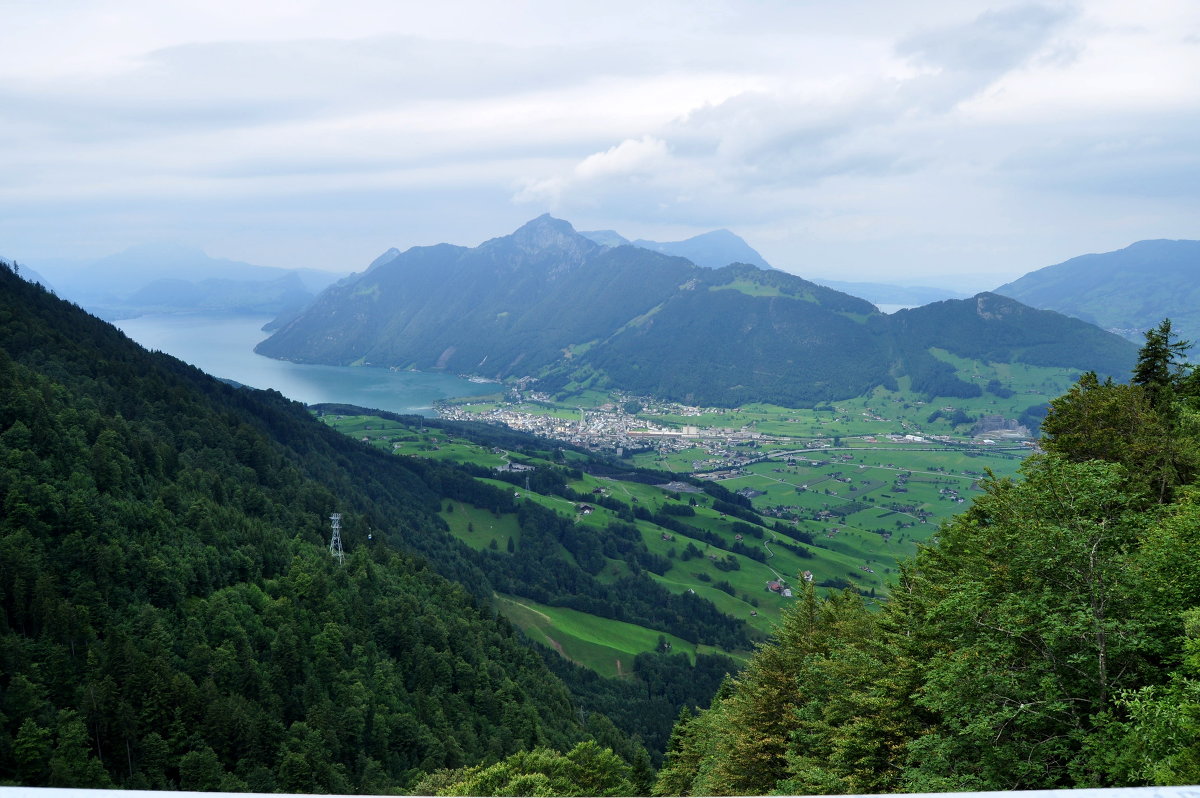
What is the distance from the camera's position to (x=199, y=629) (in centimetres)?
3912

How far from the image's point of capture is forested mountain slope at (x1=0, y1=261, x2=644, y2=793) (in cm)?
3064

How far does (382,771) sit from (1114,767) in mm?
36223

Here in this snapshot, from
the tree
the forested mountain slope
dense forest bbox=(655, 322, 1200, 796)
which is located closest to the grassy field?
the forested mountain slope

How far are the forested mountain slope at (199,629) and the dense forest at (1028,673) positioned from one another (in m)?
23.7

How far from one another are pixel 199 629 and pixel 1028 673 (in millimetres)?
39876

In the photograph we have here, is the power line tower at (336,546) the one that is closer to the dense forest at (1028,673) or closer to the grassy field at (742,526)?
the grassy field at (742,526)

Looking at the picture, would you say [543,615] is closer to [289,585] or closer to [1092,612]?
[289,585]

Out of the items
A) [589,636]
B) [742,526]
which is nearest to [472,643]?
[589,636]

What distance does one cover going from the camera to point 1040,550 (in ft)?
44.8

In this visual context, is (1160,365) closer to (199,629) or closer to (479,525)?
(199,629)

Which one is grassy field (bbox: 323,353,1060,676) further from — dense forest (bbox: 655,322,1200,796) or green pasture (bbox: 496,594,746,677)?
dense forest (bbox: 655,322,1200,796)

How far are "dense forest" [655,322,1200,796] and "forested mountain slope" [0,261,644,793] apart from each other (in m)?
23.7

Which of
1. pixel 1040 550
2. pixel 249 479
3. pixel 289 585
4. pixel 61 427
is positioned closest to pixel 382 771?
pixel 289 585

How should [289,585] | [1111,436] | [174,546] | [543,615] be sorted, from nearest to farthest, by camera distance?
1. [1111,436]
2. [174,546]
3. [289,585]
4. [543,615]
